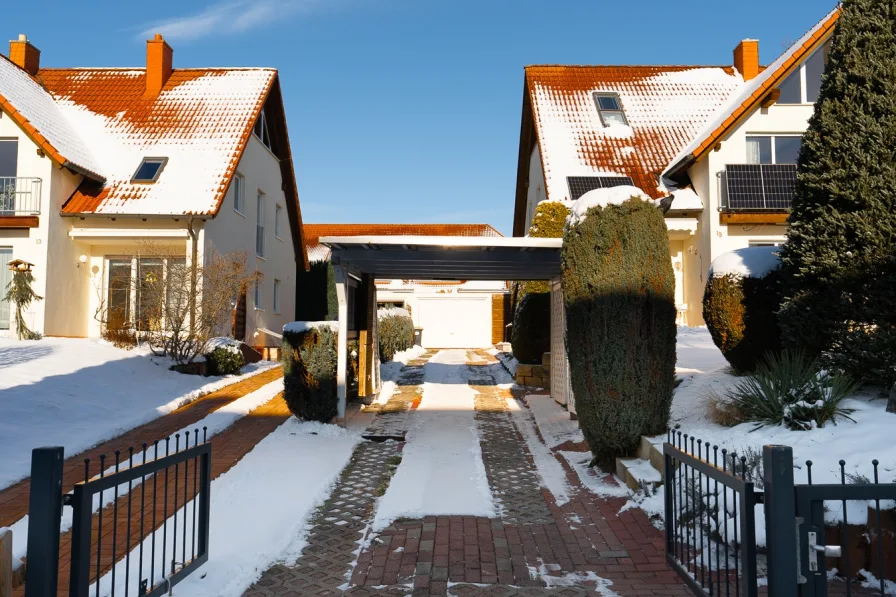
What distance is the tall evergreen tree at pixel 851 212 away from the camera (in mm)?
6047

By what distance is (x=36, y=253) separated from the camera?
1589 centimetres

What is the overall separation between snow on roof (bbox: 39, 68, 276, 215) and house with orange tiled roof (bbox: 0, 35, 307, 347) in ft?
0.12

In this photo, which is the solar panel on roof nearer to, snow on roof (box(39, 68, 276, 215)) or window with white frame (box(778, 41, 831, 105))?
window with white frame (box(778, 41, 831, 105))

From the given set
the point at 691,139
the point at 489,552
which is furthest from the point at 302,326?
the point at 691,139

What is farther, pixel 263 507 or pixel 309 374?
pixel 309 374

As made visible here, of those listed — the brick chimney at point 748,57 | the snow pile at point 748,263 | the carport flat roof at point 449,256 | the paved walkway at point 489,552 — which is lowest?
the paved walkway at point 489,552

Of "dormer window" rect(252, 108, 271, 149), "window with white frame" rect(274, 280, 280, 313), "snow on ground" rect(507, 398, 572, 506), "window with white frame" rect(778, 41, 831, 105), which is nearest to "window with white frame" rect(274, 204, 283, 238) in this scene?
"window with white frame" rect(274, 280, 280, 313)

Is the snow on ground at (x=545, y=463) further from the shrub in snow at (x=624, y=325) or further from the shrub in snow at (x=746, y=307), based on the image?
the shrub in snow at (x=746, y=307)

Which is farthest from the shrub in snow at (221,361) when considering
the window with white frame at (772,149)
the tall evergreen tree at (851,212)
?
the window with white frame at (772,149)

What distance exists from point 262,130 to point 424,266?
1263 cm

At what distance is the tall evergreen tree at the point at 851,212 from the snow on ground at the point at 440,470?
3556mm

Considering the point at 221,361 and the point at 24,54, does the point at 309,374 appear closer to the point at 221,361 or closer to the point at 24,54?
the point at 221,361

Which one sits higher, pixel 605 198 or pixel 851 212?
pixel 605 198

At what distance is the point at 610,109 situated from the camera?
2211 cm
